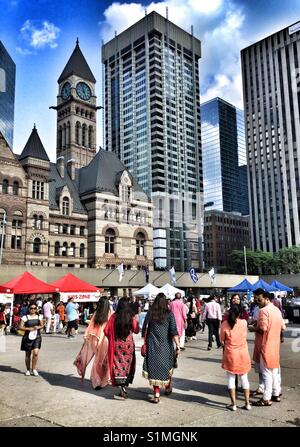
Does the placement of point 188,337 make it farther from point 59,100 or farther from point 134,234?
point 59,100

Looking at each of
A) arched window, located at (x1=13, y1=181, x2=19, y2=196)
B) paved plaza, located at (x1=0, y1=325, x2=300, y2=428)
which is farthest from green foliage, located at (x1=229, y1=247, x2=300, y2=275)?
paved plaza, located at (x1=0, y1=325, x2=300, y2=428)

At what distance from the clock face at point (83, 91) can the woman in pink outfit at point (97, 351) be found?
83.6m

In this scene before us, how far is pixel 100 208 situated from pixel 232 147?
451 ft

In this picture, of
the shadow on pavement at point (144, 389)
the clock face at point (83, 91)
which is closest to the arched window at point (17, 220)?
the shadow on pavement at point (144, 389)

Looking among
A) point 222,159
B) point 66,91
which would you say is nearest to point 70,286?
point 66,91

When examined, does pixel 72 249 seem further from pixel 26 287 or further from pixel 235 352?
pixel 235 352

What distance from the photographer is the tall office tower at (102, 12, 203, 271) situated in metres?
128

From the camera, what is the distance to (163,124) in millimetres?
132625

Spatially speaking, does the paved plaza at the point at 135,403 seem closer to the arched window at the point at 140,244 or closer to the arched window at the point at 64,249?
the arched window at the point at 64,249

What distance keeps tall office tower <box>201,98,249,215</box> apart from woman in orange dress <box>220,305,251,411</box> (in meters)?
165

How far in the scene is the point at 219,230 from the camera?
141 m

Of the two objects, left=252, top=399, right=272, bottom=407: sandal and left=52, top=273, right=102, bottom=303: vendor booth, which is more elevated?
left=52, top=273, right=102, bottom=303: vendor booth

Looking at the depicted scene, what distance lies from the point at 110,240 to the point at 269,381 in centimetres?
4861

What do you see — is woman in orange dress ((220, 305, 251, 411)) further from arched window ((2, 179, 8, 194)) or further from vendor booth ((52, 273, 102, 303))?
arched window ((2, 179, 8, 194))
